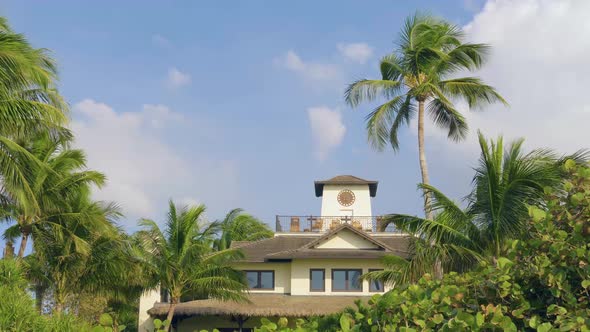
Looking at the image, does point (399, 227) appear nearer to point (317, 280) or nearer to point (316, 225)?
point (317, 280)

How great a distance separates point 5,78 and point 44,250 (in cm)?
915

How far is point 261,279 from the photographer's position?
3000 centimetres

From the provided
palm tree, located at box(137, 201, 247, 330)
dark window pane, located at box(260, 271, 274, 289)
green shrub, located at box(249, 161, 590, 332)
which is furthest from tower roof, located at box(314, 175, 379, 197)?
green shrub, located at box(249, 161, 590, 332)

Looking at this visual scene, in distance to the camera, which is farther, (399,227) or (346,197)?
(346,197)

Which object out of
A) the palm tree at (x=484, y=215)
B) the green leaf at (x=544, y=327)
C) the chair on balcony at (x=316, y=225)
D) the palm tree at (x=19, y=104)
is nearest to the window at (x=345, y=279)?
the chair on balcony at (x=316, y=225)

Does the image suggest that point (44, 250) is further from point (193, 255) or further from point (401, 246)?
point (401, 246)

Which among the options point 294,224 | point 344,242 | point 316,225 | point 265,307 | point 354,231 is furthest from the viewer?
point 316,225

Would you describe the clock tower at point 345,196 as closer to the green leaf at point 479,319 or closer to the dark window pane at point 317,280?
the dark window pane at point 317,280

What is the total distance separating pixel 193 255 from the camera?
2375 cm

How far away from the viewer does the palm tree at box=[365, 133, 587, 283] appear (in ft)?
51.1

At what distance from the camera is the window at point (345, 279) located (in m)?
29.1

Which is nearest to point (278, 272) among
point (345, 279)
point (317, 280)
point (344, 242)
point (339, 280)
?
point (317, 280)

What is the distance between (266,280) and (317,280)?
2.18 metres

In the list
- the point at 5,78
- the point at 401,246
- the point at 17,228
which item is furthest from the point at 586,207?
the point at 401,246
